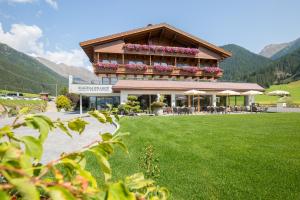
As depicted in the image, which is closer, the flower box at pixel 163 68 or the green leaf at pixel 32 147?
the green leaf at pixel 32 147

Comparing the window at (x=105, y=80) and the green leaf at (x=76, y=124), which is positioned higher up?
the window at (x=105, y=80)

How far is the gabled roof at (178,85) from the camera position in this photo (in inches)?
1193

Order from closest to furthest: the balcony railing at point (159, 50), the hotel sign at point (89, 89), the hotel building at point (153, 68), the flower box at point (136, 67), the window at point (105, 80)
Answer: the hotel sign at point (89, 89) → the window at point (105, 80) → the hotel building at point (153, 68) → the flower box at point (136, 67) → the balcony railing at point (159, 50)

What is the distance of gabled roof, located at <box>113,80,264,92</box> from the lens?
3031cm

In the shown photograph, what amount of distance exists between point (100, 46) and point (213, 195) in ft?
98.0

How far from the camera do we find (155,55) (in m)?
35.1

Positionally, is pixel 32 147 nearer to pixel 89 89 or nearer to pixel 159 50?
pixel 89 89

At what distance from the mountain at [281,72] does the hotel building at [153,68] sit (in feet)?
388

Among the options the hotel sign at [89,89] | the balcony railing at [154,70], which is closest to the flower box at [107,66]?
the balcony railing at [154,70]

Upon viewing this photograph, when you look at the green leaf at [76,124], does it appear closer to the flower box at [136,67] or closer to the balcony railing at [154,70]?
the balcony railing at [154,70]

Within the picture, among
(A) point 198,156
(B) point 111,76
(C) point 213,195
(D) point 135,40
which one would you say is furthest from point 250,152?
(D) point 135,40

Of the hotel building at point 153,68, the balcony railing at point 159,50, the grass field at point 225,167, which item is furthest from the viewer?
the balcony railing at point 159,50

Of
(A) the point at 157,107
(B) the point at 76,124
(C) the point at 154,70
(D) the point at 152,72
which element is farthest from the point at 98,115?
(C) the point at 154,70

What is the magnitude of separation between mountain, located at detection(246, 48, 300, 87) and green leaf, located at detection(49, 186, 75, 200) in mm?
155159
